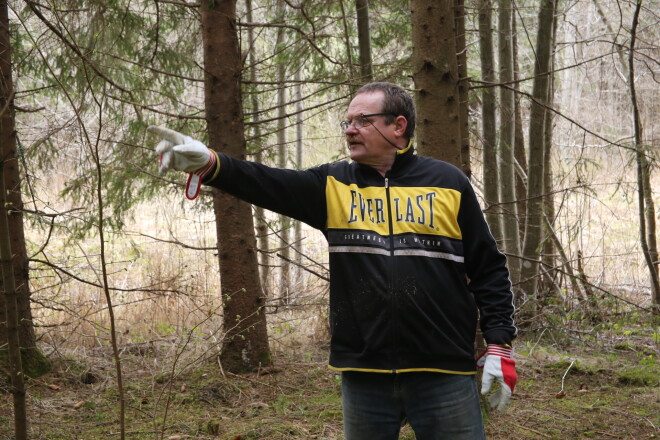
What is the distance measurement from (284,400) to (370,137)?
3.15 m

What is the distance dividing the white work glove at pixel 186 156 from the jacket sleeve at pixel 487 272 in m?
1.06

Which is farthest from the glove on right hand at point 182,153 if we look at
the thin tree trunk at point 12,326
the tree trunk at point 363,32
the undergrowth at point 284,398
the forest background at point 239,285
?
the tree trunk at point 363,32

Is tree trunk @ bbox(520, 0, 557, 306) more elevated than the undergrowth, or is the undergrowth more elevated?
tree trunk @ bbox(520, 0, 557, 306)

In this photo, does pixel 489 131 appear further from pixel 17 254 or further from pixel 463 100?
pixel 17 254

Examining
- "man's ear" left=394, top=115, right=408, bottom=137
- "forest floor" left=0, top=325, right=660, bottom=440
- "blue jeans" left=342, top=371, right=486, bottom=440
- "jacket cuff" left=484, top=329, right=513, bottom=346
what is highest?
"man's ear" left=394, top=115, right=408, bottom=137

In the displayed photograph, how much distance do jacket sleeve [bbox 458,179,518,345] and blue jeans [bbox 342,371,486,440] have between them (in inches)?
9.9

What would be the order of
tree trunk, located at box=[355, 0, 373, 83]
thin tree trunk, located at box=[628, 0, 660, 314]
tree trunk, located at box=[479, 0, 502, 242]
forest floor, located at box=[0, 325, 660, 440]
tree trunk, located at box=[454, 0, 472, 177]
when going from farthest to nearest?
tree trunk, located at box=[479, 0, 502, 242]
tree trunk, located at box=[355, 0, 373, 83]
thin tree trunk, located at box=[628, 0, 660, 314]
tree trunk, located at box=[454, 0, 472, 177]
forest floor, located at box=[0, 325, 660, 440]

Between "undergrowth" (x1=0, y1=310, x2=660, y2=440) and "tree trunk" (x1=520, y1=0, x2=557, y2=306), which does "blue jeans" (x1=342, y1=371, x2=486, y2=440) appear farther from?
"tree trunk" (x1=520, y1=0, x2=557, y2=306)

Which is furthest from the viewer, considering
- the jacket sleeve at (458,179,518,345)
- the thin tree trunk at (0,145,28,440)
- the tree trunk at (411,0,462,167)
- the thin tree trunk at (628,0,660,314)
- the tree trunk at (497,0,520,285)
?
the tree trunk at (497,0,520,285)

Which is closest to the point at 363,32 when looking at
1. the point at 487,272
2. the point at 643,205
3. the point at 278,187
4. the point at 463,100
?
the point at 463,100

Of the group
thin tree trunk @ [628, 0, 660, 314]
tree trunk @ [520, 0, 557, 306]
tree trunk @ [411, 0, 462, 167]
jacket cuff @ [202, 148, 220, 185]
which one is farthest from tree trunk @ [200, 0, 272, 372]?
thin tree trunk @ [628, 0, 660, 314]

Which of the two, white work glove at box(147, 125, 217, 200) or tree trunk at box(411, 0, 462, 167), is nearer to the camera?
white work glove at box(147, 125, 217, 200)

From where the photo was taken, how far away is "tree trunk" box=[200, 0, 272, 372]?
572 cm

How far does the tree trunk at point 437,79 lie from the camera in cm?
418
